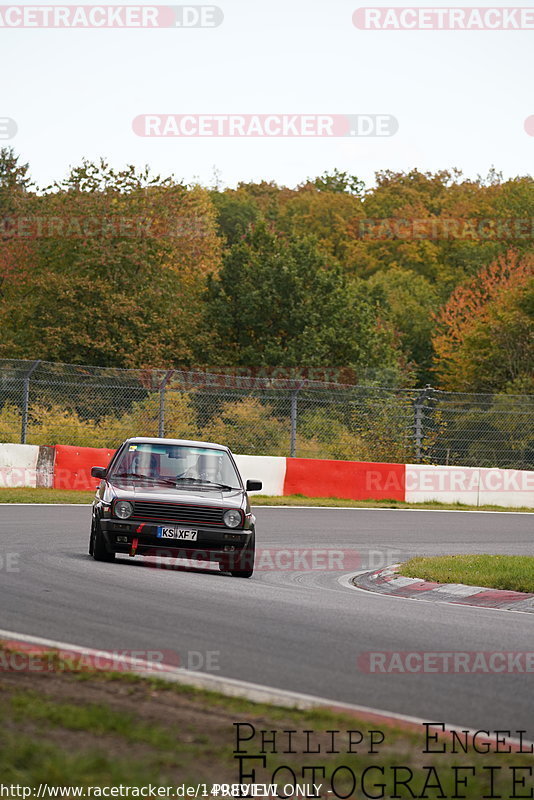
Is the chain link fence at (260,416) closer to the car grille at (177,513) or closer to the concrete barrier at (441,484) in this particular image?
the concrete barrier at (441,484)

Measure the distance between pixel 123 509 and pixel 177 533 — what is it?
2.23 ft

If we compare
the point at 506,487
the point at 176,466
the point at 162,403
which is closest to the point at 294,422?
the point at 162,403

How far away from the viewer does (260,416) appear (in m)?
27.9

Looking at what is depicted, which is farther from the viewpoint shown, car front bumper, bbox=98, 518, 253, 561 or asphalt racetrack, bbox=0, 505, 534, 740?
car front bumper, bbox=98, 518, 253, 561

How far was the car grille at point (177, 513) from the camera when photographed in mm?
13562

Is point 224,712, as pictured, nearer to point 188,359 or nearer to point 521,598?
point 521,598

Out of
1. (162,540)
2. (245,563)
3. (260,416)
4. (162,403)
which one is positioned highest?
(162,403)

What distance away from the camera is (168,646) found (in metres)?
8.00

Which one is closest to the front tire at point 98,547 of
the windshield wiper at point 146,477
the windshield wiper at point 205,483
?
the windshield wiper at point 146,477

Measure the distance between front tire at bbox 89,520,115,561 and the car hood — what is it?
520mm

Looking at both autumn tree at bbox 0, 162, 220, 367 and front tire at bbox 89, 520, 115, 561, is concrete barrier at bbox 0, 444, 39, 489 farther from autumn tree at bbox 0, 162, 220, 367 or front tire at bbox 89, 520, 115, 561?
autumn tree at bbox 0, 162, 220, 367

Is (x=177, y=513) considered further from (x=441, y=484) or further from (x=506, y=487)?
(x=506, y=487)

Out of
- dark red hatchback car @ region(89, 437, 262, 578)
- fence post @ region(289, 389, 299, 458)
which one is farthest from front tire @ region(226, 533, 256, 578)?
fence post @ region(289, 389, 299, 458)

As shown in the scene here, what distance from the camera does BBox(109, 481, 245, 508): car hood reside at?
44.9 ft
